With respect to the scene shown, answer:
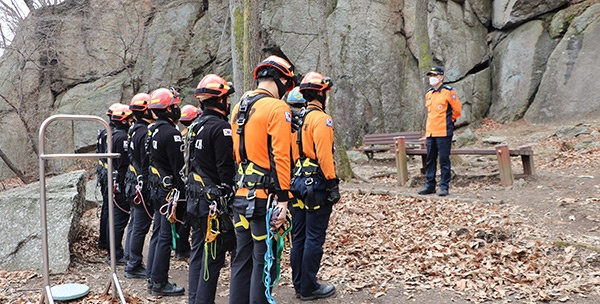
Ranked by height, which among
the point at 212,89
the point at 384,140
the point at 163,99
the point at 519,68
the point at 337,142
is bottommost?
the point at 384,140

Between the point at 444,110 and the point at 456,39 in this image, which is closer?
the point at 444,110

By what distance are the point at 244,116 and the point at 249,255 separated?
1217mm

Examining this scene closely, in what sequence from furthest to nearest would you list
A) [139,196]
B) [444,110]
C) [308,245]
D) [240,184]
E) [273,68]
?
[444,110]
[139,196]
[308,245]
[273,68]
[240,184]

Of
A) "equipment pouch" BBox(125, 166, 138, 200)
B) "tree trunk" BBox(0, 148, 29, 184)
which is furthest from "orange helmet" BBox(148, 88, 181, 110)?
"tree trunk" BBox(0, 148, 29, 184)

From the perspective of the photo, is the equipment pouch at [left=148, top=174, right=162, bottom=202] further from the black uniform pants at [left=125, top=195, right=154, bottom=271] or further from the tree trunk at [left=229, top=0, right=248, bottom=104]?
the tree trunk at [left=229, top=0, right=248, bottom=104]

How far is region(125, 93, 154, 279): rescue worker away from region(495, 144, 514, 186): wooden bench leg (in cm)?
657

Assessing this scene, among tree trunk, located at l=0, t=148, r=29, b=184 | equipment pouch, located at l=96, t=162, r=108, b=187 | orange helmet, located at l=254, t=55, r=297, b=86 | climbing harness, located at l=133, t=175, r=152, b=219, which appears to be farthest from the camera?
tree trunk, located at l=0, t=148, r=29, b=184

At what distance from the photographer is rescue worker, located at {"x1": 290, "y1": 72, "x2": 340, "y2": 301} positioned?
4.74 meters

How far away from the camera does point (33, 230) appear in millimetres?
6352

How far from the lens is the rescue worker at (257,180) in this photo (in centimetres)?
363

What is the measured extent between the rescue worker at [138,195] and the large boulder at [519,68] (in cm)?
1600

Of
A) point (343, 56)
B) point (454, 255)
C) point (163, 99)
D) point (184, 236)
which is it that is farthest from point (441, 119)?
point (343, 56)

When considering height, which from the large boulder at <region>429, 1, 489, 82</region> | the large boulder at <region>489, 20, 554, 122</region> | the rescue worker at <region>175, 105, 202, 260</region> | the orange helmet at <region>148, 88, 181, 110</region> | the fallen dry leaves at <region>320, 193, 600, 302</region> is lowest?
the fallen dry leaves at <region>320, 193, 600, 302</region>

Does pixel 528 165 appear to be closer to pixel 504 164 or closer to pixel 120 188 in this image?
pixel 504 164
